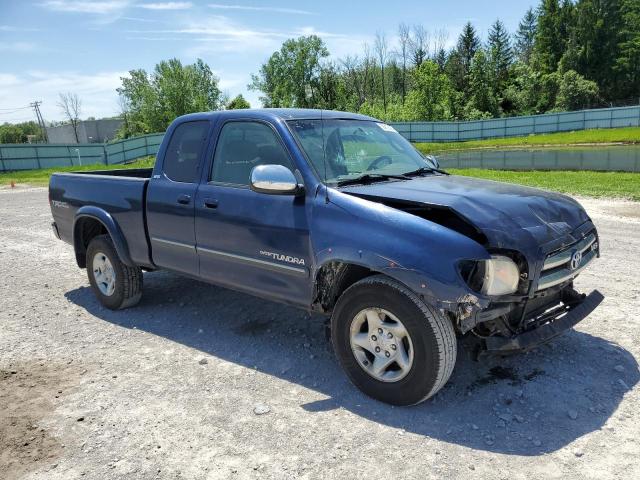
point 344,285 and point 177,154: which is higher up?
point 177,154

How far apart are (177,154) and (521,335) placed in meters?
3.43

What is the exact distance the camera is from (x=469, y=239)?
129 inches

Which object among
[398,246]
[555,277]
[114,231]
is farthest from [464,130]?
[398,246]

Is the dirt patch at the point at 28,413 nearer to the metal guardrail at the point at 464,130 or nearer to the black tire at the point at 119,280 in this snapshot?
the black tire at the point at 119,280

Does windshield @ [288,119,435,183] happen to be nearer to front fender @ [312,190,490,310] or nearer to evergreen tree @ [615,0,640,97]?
front fender @ [312,190,490,310]

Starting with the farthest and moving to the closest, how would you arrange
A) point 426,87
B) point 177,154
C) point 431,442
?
point 426,87, point 177,154, point 431,442

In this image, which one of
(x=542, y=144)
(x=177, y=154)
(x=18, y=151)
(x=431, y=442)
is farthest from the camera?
(x=542, y=144)

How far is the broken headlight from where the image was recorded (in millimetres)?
3273

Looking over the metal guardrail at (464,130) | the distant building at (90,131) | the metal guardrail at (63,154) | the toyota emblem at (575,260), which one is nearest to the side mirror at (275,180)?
the toyota emblem at (575,260)

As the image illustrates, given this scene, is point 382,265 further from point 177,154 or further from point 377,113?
point 377,113

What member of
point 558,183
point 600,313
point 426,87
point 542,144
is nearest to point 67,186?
point 600,313

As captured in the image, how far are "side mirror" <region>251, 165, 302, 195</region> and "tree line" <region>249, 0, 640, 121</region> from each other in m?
61.1

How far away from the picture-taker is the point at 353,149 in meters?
4.46

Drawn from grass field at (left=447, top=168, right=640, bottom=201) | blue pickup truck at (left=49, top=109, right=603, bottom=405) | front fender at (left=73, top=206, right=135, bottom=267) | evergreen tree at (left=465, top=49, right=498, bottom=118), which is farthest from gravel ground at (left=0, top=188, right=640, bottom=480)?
evergreen tree at (left=465, top=49, right=498, bottom=118)
